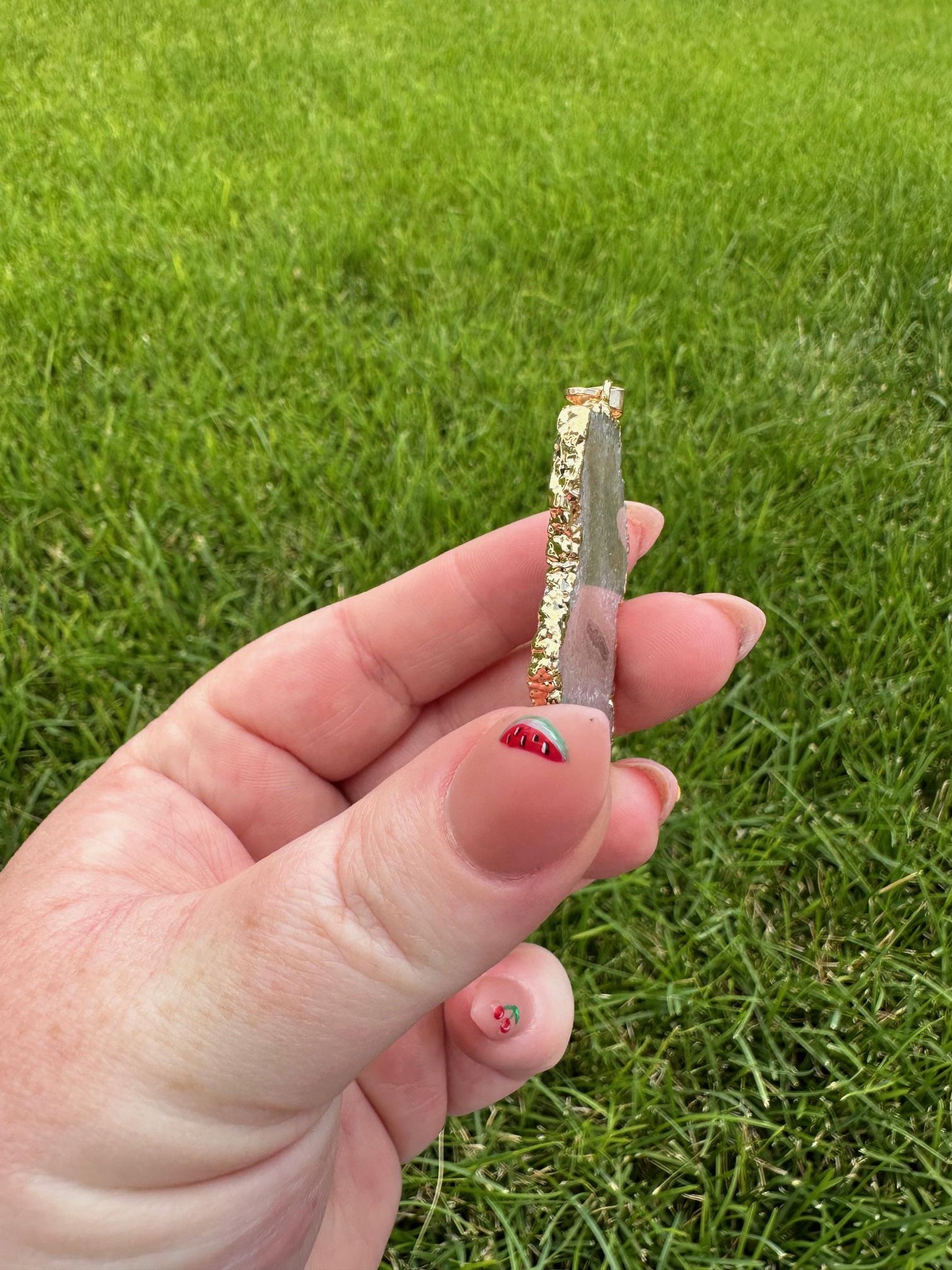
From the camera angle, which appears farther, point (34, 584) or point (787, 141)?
point (787, 141)

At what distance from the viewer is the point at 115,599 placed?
2002 mm

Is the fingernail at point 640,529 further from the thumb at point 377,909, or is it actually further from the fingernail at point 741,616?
the thumb at point 377,909

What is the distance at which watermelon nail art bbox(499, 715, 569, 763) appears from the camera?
852mm

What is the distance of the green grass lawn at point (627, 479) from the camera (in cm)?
146

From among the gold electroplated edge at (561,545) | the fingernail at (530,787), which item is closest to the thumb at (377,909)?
the fingernail at (530,787)

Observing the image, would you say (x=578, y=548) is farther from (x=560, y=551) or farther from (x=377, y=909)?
(x=377, y=909)

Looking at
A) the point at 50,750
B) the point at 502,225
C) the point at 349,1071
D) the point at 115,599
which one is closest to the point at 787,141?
the point at 502,225

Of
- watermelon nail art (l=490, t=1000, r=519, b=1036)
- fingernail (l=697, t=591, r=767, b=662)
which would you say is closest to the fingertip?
watermelon nail art (l=490, t=1000, r=519, b=1036)

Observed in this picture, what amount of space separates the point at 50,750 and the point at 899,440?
216 cm

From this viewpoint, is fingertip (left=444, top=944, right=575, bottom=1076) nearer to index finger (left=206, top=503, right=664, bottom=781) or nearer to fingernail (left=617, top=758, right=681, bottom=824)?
fingernail (left=617, top=758, right=681, bottom=824)

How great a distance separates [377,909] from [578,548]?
0.51m

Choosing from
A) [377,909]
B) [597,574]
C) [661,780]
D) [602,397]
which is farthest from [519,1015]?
[602,397]

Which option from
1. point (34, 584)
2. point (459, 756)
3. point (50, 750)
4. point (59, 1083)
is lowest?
point (50, 750)

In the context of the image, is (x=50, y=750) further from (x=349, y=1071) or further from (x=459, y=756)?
(x=459, y=756)
